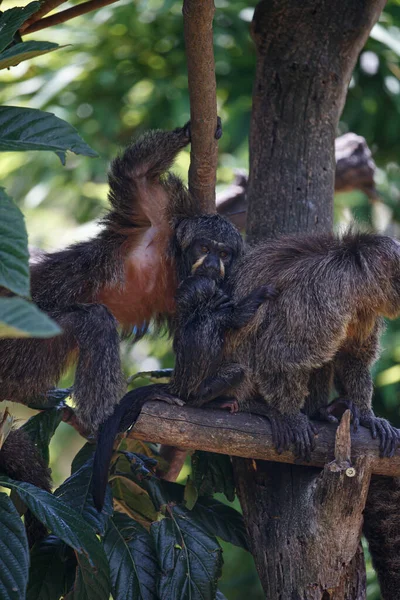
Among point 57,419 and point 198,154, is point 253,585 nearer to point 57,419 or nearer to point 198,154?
point 57,419

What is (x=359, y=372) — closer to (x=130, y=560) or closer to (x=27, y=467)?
(x=130, y=560)

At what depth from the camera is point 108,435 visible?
4.37 metres

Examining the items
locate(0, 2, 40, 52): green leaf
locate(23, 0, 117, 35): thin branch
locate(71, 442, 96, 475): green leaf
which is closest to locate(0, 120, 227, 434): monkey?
locate(71, 442, 96, 475): green leaf

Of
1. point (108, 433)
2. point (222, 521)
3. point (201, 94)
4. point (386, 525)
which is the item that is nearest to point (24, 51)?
point (201, 94)

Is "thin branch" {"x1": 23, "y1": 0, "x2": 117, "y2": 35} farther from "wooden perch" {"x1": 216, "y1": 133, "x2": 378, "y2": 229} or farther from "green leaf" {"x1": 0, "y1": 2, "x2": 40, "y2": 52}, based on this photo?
"wooden perch" {"x1": 216, "y1": 133, "x2": 378, "y2": 229}

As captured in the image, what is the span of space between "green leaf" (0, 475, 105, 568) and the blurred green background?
3822 millimetres

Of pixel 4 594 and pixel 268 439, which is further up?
pixel 268 439

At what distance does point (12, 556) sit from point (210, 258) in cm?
216

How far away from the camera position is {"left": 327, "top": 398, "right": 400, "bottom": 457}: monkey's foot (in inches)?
176

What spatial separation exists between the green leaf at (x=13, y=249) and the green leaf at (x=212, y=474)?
8.16 ft

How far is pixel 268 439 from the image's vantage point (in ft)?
14.7

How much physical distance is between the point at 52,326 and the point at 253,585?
608 centimetres

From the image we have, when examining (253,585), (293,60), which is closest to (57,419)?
(293,60)

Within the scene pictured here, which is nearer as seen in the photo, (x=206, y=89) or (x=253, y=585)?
(x=206, y=89)
